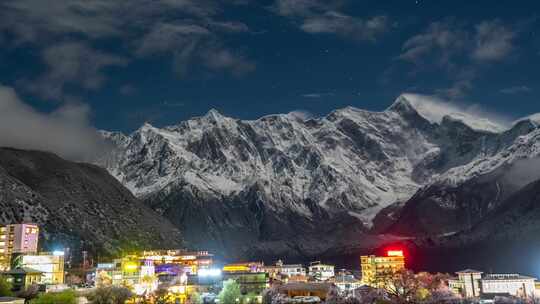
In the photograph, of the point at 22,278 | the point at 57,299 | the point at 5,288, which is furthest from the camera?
the point at 22,278

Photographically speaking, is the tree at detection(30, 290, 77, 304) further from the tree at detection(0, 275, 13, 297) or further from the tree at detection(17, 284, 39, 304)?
the tree at detection(17, 284, 39, 304)

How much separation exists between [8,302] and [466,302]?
142m

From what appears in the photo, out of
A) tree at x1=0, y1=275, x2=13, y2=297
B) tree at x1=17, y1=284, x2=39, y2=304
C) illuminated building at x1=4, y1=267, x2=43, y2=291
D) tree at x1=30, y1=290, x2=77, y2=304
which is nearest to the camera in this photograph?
tree at x1=30, y1=290, x2=77, y2=304

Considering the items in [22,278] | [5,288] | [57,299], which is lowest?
[57,299]

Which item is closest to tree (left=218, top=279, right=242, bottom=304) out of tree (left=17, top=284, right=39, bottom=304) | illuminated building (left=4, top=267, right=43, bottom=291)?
tree (left=17, top=284, right=39, bottom=304)

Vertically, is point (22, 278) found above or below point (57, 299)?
above

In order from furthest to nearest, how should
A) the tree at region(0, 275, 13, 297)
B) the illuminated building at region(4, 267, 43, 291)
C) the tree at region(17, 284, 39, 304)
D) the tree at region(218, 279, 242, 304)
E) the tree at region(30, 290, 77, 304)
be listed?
the tree at region(218, 279, 242, 304)
the illuminated building at region(4, 267, 43, 291)
the tree at region(17, 284, 39, 304)
the tree at region(0, 275, 13, 297)
the tree at region(30, 290, 77, 304)

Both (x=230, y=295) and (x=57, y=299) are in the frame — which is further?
(x=230, y=295)

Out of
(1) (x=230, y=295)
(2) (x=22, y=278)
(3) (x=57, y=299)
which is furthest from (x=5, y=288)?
(1) (x=230, y=295)

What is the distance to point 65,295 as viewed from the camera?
127 m

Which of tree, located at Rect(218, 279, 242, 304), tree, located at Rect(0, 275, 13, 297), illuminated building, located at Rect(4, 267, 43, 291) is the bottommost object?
tree, located at Rect(218, 279, 242, 304)

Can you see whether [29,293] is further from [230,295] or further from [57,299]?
[230,295]

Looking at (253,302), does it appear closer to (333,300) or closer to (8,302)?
(333,300)

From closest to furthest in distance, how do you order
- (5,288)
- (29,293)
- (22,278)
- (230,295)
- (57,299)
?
(57,299)
(5,288)
(29,293)
(22,278)
(230,295)
